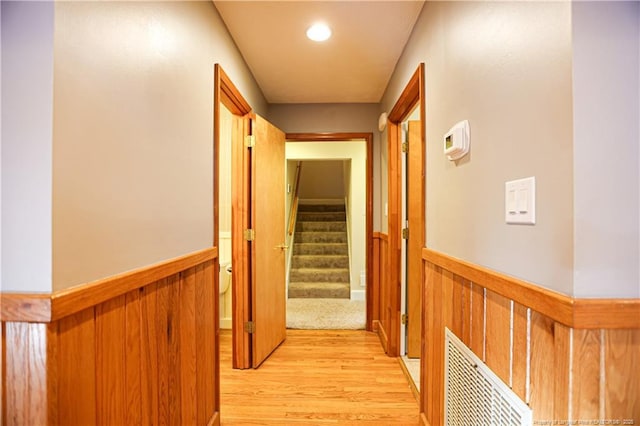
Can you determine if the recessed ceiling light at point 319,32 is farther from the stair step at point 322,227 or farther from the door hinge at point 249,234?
the stair step at point 322,227

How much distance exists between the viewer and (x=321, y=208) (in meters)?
7.12

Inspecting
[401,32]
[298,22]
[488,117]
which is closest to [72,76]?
[488,117]

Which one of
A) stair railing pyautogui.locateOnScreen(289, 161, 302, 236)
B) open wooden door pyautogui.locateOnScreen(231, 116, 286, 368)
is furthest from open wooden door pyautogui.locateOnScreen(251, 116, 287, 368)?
stair railing pyautogui.locateOnScreen(289, 161, 302, 236)

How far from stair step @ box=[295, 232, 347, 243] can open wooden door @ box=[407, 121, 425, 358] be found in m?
3.34

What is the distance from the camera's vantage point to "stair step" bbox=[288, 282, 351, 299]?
455 centimetres

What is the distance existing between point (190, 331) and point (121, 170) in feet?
2.66

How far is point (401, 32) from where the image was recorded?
1.96 metres

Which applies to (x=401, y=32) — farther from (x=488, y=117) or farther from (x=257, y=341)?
(x=257, y=341)

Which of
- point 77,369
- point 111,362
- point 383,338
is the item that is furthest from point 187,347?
point 383,338

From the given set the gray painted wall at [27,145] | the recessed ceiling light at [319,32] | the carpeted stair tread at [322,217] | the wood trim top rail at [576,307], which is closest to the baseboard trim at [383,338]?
the wood trim top rail at [576,307]

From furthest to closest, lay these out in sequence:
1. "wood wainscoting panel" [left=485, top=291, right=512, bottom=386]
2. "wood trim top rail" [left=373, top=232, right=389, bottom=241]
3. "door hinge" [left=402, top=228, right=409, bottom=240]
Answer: "wood trim top rail" [left=373, top=232, right=389, bottom=241], "door hinge" [left=402, top=228, right=409, bottom=240], "wood wainscoting panel" [left=485, top=291, right=512, bottom=386]

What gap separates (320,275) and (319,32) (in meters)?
3.63

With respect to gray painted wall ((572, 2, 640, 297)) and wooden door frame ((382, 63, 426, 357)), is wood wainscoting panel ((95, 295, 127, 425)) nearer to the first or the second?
gray painted wall ((572, 2, 640, 297))

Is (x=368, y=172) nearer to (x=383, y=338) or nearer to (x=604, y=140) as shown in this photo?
(x=383, y=338)
